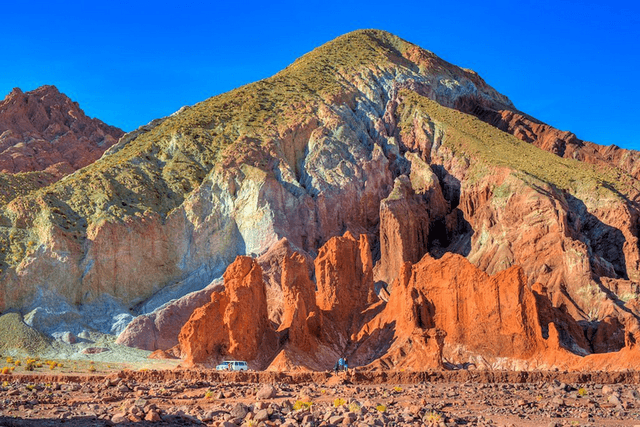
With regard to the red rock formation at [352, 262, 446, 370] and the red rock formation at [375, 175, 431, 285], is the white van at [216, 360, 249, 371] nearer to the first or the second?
the red rock formation at [352, 262, 446, 370]

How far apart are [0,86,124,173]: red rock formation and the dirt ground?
9010 centimetres

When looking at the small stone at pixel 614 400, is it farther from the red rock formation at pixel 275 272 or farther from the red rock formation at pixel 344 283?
the red rock formation at pixel 275 272

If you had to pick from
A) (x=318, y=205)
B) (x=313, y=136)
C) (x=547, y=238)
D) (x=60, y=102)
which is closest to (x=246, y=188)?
(x=318, y=205)

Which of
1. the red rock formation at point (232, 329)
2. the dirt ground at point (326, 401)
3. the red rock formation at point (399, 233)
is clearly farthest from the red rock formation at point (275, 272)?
the dirt ground at point (326, 401)

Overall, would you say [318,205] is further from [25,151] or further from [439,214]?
[25,151]

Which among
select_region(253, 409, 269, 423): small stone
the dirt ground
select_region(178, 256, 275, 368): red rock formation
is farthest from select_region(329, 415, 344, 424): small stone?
select_region(178, 256, 275, 368): red rock formation

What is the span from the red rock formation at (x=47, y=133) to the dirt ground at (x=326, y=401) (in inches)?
3547

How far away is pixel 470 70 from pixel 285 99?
183 ft

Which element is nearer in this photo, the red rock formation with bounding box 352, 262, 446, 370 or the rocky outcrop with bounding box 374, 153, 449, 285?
the red rock formation with bounding box 352, 262, 446, 370

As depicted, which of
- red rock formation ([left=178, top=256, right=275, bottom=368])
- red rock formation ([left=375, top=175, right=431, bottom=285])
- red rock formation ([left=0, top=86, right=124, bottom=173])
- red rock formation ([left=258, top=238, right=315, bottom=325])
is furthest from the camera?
red rock formation ([left=0, top=86, right=124, bottom=173])

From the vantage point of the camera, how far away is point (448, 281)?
6328cm

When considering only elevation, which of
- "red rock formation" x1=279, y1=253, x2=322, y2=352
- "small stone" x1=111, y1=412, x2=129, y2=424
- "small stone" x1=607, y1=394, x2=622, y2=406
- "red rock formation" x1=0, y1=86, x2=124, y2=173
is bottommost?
"small stone" x1=111, y1=412, x2=129, y2=424

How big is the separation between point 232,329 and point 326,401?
29.2 m

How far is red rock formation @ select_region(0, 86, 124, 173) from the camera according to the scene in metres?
132
